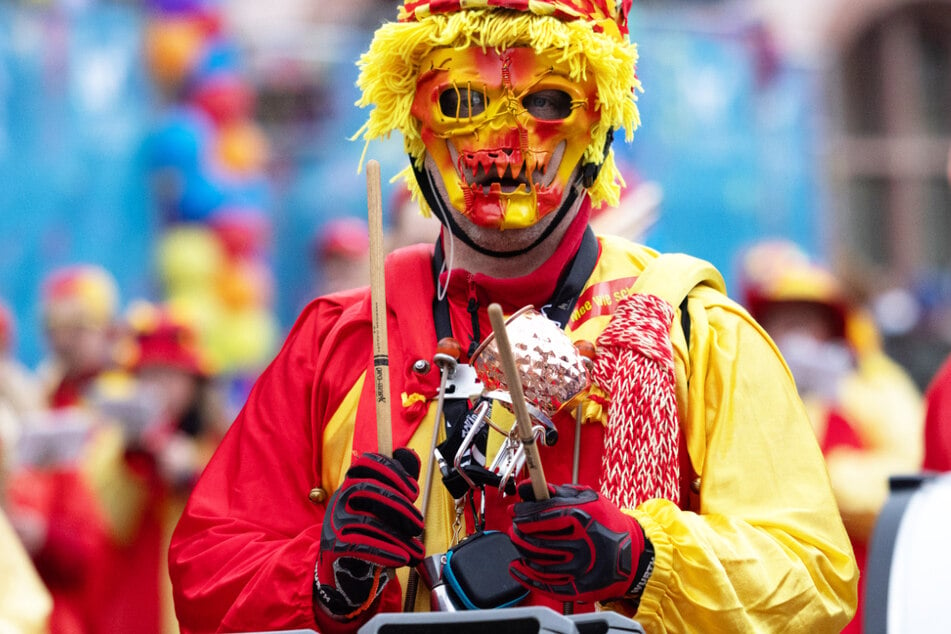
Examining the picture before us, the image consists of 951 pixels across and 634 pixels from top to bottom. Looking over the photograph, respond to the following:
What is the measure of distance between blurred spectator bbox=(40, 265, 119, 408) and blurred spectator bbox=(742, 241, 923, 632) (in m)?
2.93

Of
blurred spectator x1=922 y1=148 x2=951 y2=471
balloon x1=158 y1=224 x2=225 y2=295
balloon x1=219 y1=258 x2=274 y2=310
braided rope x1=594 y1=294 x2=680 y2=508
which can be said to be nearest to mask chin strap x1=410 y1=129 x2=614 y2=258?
braided rope x1=594 y1=294 x2=680 y2=508

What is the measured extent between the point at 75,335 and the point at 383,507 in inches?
194

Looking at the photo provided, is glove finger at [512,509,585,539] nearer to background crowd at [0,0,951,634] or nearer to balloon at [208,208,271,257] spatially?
background crowd at [0,0,951,634]

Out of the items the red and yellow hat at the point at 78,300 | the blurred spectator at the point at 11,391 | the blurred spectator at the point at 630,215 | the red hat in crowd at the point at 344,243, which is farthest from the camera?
the red hat in crowd at the point at 344,243

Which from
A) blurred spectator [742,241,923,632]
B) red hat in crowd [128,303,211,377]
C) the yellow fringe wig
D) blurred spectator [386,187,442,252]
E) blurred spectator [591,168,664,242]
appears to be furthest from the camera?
red hat in crowd [128,303,211,377]

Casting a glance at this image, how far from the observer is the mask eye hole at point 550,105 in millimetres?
2920

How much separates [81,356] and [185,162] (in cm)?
204

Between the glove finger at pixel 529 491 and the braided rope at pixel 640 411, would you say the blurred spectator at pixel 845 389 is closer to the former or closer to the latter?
the braided rope at pixel 640 411

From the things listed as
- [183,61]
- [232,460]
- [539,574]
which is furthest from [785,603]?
[183,61]

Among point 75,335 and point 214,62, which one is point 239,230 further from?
point 75,335

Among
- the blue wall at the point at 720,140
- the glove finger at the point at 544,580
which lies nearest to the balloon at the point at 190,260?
the blue wall at the point at 720,140

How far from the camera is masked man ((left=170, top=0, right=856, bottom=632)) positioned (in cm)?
262

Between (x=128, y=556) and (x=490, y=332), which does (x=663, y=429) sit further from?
(x=128, y=556)

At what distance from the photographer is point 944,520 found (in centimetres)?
319
